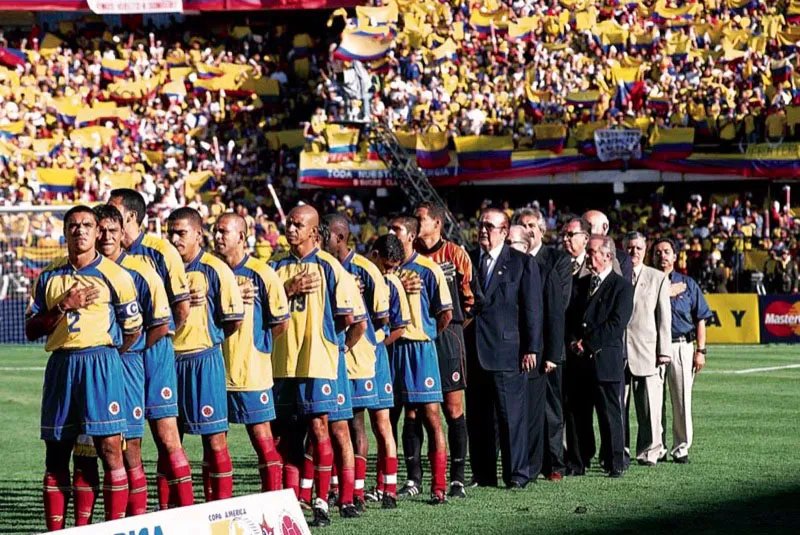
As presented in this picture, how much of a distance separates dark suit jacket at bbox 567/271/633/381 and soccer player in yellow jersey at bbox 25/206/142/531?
5.24 m

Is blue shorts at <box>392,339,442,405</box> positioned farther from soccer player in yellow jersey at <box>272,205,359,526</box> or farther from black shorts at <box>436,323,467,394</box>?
soccer player in yellow jersey at <box>272,205,359,526</box>

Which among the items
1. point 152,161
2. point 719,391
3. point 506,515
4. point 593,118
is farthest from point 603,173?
point 506,515

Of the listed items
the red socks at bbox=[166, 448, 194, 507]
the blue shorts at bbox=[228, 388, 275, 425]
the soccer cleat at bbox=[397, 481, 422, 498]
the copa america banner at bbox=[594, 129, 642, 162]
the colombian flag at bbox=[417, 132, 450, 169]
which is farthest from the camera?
the colombian flag at bbox=[417, 132, 450, 169]

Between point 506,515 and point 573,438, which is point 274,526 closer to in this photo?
point 506,515

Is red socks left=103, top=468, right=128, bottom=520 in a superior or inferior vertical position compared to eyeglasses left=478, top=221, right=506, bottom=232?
inferior

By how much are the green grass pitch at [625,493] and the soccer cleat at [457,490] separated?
0.16 metres

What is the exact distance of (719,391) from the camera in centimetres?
2016

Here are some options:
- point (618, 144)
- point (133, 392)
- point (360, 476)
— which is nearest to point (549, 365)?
point (360, 476)

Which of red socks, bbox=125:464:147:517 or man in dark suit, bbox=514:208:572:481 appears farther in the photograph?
man in dark suit, bbox=514:208:572:481

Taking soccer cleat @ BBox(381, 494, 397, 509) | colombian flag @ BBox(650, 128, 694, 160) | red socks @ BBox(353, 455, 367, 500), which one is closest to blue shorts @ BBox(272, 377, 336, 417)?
red socks @ BBox(353, 455, 367, 500)

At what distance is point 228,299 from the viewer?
928cm

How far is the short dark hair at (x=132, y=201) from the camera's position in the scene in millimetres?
8992

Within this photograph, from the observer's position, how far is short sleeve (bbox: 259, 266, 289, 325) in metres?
9.54

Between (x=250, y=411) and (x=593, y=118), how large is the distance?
29227 millimetres
